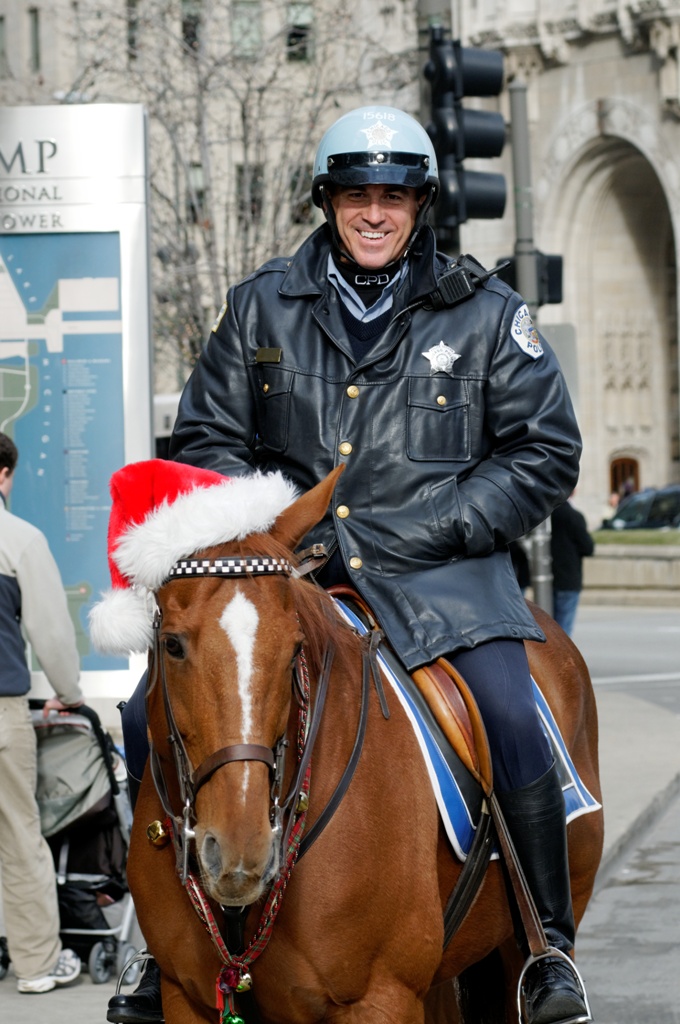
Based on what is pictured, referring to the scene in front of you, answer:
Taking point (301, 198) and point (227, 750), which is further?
point (301, 198)

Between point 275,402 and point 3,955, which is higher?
→ point 275,402

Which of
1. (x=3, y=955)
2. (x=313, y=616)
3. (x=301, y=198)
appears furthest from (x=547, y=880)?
(x=301, y=198)

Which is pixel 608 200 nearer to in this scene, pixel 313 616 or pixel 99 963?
pixel 99 963

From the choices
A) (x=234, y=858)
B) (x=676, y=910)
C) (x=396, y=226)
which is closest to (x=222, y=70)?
(x=676, y=910)

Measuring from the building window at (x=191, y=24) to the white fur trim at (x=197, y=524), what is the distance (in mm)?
20602

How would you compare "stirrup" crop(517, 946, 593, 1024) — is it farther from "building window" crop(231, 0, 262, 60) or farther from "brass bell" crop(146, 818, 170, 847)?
"building window" crop(231, 0, 262, 60)

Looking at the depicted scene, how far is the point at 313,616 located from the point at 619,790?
8.12 m

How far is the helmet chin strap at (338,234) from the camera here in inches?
193

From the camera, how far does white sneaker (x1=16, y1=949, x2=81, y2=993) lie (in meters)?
7.46

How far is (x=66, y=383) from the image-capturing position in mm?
11047

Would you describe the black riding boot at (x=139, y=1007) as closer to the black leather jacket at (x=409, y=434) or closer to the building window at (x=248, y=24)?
the black leather jacket at (x=409, y=434)

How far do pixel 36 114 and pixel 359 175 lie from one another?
6.59 m

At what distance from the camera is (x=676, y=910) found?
355 inches

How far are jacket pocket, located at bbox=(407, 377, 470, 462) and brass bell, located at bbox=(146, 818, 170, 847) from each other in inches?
48.7
